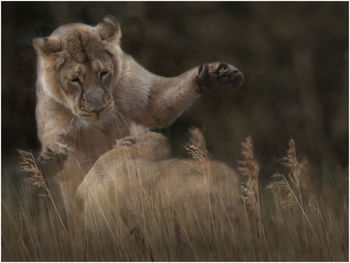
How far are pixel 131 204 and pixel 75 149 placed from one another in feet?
2.87

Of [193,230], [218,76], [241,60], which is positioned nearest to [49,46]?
[218,76]

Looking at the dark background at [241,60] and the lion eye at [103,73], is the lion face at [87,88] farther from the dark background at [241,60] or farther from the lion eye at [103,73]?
the dark background at [241,60]

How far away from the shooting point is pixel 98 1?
4.95m

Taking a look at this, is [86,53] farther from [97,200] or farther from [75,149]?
[97,200]

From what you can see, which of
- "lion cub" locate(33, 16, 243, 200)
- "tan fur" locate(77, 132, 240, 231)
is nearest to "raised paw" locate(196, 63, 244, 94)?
"lion cub" locate(33, 16, 243, 200)

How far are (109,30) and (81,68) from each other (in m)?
0.50

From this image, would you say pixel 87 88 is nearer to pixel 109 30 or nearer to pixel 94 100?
pixel 94 100

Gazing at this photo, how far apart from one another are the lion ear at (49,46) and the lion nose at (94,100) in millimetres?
486

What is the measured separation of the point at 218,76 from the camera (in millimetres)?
4574

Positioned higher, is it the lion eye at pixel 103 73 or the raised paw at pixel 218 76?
the lion eye at pixel 103 73

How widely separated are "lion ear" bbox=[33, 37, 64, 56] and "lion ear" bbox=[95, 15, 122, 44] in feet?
1.25

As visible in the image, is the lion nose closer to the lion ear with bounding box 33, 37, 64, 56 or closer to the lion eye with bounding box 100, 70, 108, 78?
the lion eye with bounding box 100, 70, 108, 78

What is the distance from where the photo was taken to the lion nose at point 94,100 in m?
4.48

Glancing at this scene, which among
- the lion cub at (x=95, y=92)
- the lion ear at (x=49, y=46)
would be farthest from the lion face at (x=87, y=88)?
the lion ear at (x=49, y=46)
